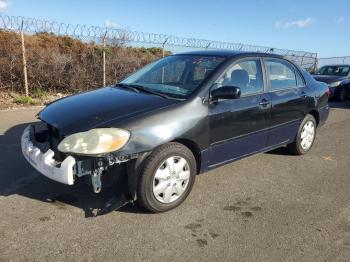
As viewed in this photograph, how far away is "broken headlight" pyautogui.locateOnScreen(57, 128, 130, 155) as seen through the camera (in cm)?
352

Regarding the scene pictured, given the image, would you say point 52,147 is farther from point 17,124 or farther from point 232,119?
point 17,124

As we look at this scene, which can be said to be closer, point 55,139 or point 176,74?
point 55,139

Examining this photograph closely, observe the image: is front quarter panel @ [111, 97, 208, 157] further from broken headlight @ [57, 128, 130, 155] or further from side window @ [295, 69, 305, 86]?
side window @ [295, 69, 305, 86]

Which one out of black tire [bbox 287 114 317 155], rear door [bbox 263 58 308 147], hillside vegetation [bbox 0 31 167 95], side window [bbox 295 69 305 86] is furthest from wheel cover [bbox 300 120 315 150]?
hillside vegetation [bbox 0 31 167 95]

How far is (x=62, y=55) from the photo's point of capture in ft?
39.6

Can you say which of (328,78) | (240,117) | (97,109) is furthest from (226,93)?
(328,78)

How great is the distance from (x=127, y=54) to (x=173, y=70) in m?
9.25

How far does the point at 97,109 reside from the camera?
4.02 meters

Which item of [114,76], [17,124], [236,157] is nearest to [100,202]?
[236,157]

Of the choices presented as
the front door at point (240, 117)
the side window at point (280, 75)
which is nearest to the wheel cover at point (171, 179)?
the front door at point (240, 117)

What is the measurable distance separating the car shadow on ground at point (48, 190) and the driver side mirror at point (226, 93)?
1437 mm

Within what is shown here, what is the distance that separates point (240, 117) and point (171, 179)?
1.22 metres

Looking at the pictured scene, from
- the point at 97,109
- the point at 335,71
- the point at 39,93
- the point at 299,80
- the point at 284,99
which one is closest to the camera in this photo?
the point at 97,109

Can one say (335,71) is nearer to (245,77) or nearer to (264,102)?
(264,102)
